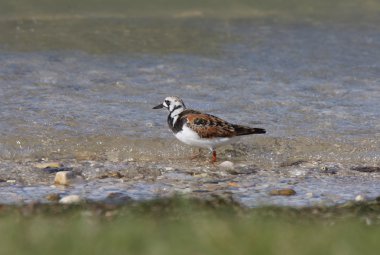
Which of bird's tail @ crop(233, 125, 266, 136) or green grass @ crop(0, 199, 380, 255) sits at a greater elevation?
bird's tail @ crop(233, 125, 266, 136)

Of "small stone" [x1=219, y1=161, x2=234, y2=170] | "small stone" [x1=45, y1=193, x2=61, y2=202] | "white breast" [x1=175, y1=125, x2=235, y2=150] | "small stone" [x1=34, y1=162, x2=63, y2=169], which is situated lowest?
"small stone" [x1=219, y1=161, x2=234, y2=170]

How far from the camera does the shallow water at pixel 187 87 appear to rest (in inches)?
423

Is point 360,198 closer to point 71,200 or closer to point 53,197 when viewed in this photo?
point 71,200

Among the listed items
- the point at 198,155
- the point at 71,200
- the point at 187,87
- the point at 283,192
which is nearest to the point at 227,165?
the point at 198,155

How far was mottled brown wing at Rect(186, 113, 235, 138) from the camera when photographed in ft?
34.5

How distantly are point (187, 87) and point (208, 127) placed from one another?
3702 millimetres

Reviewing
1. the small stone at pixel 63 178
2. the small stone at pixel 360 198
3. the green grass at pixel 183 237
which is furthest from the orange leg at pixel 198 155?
the green grass at pixel 183 237

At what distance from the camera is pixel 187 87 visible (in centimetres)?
1420

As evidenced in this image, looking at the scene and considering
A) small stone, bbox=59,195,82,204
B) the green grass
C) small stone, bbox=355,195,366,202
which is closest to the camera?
the green grass

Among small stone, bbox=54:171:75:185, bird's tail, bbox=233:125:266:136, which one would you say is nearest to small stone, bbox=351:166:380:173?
bird's tail, bbox=233:125:266:136

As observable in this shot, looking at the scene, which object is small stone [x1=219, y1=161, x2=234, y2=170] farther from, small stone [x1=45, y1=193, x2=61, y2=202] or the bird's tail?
small stone [x1=45, y1=193, x2=61, y2=202]

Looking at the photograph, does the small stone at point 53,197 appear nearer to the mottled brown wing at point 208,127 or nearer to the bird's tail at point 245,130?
the mottled brown wing at point 208,127

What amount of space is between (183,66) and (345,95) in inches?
122

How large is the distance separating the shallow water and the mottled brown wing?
42 centimetres
